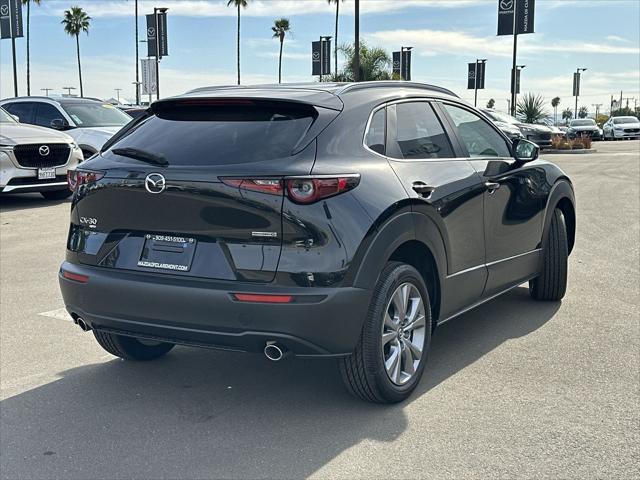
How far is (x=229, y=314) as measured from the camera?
3.58 m

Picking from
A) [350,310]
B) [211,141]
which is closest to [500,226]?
[350,310]

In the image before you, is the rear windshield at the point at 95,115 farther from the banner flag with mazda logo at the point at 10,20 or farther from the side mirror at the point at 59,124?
the banner flag with mazda logo at the point at 10,20

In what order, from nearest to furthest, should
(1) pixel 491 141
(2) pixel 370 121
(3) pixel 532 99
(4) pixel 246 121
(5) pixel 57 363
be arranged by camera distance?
(4) pixel 246 121 < (2) pixel 370 121 < (5) pixel 57 363 < (1) pixel 491 141 < (3) pixel 532 99

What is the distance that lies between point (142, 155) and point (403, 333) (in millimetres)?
1703

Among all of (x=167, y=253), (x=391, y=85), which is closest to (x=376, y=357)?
(x=167, y=253)

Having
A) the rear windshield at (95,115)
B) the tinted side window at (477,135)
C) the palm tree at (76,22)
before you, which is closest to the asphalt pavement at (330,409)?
the tinted side window at (477,135)

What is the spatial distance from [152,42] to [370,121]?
31890mm

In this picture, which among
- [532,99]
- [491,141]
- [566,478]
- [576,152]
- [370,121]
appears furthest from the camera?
[532,99]

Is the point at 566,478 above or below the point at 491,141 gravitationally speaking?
below

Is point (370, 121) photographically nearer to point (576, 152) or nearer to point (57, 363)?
point (57, 363)

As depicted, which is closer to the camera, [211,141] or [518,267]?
[211,141]

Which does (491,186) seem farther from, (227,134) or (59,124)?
(59,124)

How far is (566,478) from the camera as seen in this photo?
3.28m

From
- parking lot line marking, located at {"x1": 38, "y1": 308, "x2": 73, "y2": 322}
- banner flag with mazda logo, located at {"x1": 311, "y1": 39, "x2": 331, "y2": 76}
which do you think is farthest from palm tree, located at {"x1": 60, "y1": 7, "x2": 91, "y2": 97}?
parking lot line marking, located at {"x1": 38, "y1": 308, "x2": 73, "y2": 322}
